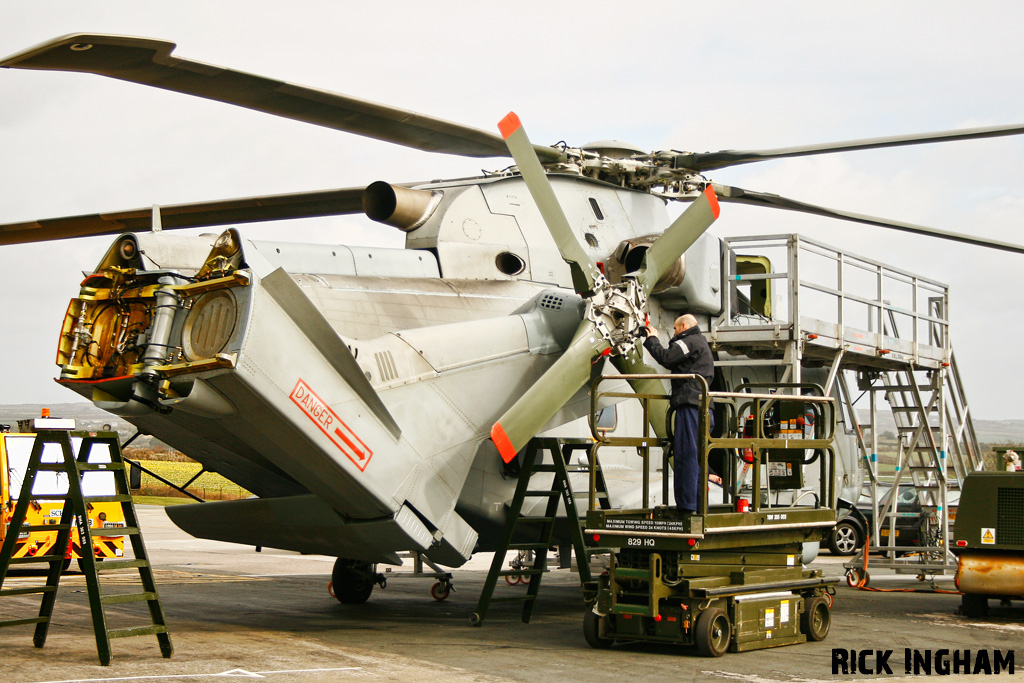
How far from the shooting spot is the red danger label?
8.76 meters

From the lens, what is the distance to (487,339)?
1084 cm

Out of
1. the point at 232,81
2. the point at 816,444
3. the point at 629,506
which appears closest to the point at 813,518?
the point at 816,444

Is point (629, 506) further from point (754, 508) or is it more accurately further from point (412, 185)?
point (412, 185)

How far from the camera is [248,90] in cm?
963

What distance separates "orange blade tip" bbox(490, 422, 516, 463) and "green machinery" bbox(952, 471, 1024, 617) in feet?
19.3

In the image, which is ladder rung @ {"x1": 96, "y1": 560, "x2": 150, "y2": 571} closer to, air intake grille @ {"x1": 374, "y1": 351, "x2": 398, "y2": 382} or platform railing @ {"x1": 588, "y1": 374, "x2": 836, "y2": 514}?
air intake grille @ {"x1": 374, "y1": 351, "x2": 398, "y2": 382}

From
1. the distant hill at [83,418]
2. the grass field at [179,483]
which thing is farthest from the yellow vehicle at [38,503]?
the grass field at [179,483]

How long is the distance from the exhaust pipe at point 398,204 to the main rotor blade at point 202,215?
17cm

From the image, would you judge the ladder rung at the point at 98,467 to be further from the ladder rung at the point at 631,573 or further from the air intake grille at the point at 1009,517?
the air intake grille at the point at 1009,517

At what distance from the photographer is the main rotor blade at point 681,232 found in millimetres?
11805

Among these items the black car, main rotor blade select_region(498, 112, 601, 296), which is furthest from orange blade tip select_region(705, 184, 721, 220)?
the black car

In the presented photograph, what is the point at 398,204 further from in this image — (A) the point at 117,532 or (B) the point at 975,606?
(B) the point at 975,606

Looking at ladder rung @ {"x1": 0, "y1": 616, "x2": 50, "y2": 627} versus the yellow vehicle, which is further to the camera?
the yellow vehicle

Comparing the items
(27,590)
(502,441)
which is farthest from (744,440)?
(27,590)
